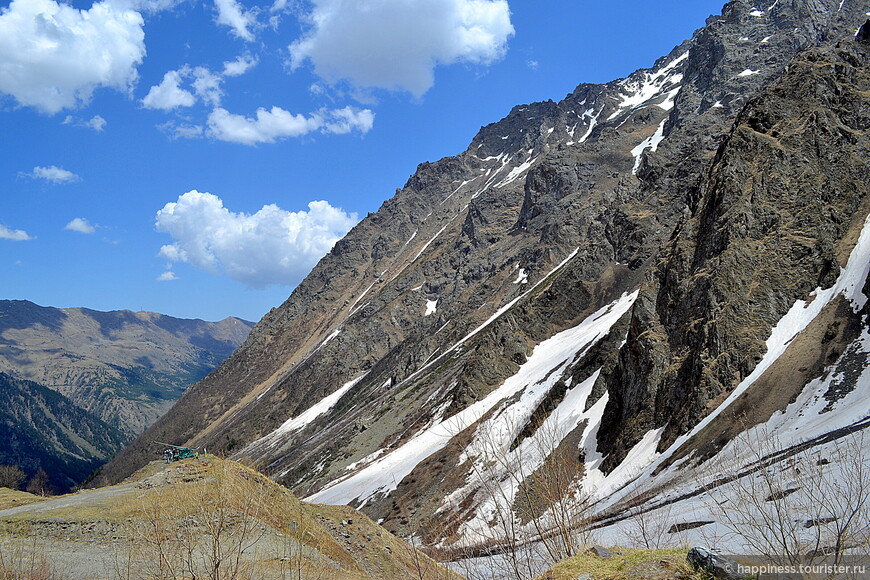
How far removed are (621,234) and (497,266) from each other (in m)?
71.4

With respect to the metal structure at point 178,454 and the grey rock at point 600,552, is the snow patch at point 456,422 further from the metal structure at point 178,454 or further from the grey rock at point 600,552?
the grey rock at point 600,552

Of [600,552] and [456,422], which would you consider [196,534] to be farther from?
[456,422]

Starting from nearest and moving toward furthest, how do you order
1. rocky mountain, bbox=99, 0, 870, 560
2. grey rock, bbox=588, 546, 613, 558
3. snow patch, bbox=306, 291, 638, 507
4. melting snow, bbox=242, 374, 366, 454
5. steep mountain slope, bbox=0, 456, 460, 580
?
grey rock, bbox=588, 546, 613, 558
steep mountain slope, bbox=0, 456, 460, 580
rocky mountain, bbox=99, 0, 870, 560
snow patch, bbox=306, 291, 638, 507
melting snow, bbox=242, 374, 366, 454

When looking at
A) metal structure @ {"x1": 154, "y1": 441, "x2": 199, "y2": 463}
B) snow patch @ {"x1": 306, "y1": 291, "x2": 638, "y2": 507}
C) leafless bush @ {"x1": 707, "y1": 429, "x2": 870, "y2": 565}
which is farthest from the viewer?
snow patch @ {"x1": 306, "y1": 291, "x2": 638, "y2": 507}

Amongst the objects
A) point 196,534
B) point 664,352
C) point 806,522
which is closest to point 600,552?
point 806,522

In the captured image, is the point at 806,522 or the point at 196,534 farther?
the point at 196,534

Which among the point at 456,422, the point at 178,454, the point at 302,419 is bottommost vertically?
the point at 456,422

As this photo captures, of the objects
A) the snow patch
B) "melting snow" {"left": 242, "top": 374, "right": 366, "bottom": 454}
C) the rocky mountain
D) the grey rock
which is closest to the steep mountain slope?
the grey rock

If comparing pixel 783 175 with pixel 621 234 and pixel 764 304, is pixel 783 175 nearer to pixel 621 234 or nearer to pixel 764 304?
pixel 764 304

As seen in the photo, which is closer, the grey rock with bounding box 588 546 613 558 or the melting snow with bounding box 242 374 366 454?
the grey rock with bounding box 588 546 613 558

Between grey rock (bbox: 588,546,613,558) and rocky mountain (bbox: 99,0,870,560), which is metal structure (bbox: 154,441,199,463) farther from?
grey rock (bbox: 588,546,613,558)

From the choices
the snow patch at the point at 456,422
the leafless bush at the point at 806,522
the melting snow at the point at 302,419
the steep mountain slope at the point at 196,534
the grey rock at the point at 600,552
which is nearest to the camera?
the leafless bush at the point at 806,522

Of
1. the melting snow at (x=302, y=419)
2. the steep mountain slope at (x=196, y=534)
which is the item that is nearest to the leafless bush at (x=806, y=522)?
the steep mountain slope at (x=196, y=534)

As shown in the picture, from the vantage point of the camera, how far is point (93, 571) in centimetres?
1556
